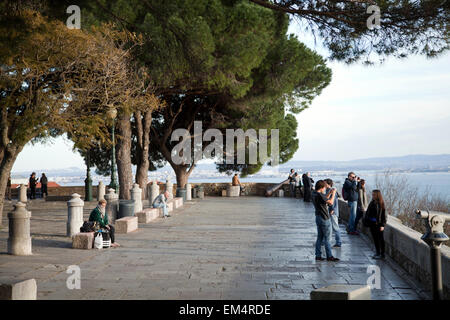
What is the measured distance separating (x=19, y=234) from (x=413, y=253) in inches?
300

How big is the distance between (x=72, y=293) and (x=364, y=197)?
875 centimetres

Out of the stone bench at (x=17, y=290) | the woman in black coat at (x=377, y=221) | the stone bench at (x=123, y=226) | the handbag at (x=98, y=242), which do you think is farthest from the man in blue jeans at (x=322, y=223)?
the stone bench at (x=123, y=226)

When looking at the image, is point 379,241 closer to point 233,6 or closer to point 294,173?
point 233,6

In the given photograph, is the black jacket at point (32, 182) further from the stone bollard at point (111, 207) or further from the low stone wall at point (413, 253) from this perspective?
the low stone wall at point (413, 253)

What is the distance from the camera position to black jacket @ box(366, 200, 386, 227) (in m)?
9.67

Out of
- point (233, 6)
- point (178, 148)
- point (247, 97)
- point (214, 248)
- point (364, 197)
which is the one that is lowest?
point (214, 248)

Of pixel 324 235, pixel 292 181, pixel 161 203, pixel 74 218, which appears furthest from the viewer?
pixel 292 181

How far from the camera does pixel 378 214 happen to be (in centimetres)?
969

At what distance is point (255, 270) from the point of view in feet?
A: 28.2

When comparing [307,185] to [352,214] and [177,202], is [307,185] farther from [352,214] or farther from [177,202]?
[352,214]

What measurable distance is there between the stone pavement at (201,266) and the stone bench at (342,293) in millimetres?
1851

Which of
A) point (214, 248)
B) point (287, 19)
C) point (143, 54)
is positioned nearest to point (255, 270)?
point (214, 248)

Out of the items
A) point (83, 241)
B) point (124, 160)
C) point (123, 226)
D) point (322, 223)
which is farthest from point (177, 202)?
point (322, 223)

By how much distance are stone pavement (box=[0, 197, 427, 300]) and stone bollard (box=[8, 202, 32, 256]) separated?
22 cm
